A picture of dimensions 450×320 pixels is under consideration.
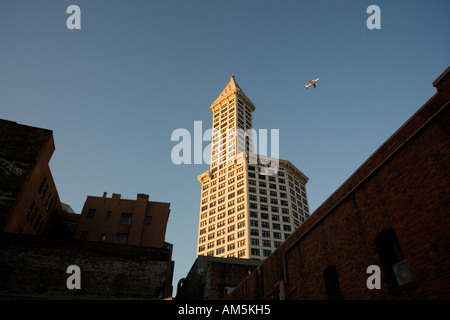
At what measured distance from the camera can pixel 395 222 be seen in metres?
9.02

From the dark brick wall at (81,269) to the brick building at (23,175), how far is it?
393cm

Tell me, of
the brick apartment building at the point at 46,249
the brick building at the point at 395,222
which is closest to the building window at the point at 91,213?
the brick apartment building at the point at 46,249

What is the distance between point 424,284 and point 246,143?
87.6 metres

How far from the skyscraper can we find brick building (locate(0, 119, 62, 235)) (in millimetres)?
44703

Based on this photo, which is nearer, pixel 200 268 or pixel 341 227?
pixel 341 227

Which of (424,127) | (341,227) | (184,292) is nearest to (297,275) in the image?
(341,227)

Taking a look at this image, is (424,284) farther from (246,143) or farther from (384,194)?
(246,143)

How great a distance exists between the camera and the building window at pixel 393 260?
8836 millimetres

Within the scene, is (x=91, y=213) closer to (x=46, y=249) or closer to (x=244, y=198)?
(x=46, y=249)

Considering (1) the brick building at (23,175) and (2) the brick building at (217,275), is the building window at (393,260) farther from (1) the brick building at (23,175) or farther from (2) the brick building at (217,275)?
(1) the brick building at (23,175)

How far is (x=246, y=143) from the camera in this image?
9500 centimetres

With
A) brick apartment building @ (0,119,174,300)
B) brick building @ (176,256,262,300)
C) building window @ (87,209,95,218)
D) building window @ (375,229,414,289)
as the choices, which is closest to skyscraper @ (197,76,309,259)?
brick building @ (176,256,262,300)

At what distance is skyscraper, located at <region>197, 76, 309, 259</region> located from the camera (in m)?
69.2

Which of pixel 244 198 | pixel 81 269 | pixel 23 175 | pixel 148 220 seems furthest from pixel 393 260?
pixel 244 198
